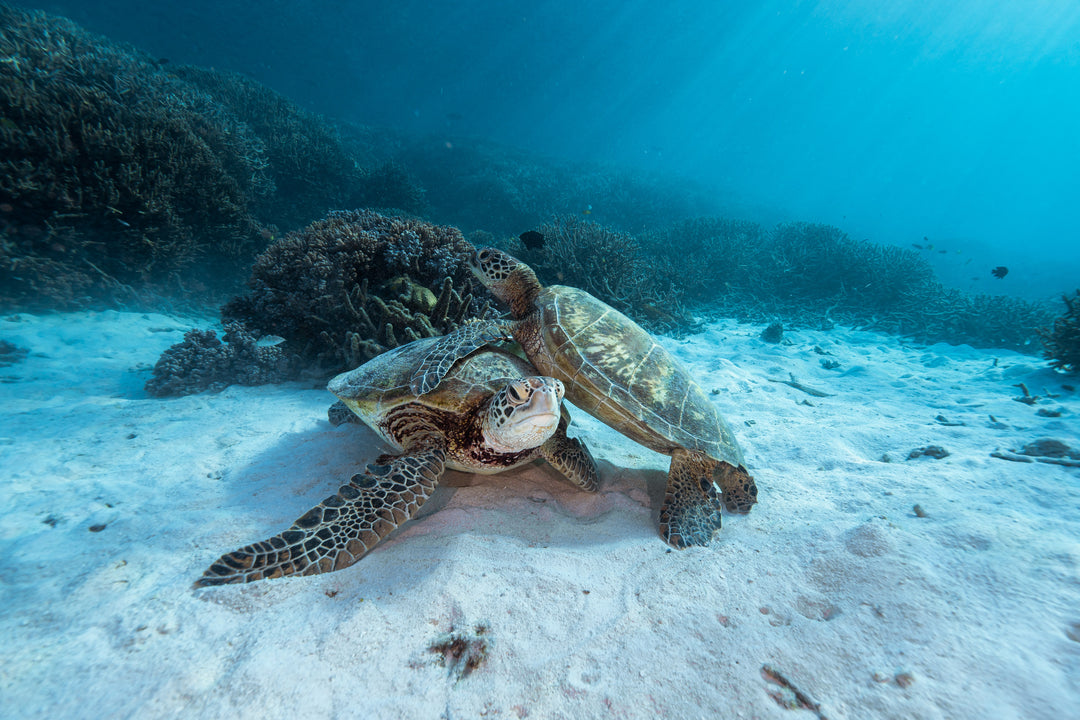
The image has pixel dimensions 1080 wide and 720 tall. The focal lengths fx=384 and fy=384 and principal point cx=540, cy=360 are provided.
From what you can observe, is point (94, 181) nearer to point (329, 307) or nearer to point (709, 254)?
point (329, 307)

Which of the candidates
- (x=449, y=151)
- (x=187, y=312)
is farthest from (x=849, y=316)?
(x=449, y=151)

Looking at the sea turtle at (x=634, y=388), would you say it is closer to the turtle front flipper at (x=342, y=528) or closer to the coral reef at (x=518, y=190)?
the turtle front flipper at (x=342, y=528)

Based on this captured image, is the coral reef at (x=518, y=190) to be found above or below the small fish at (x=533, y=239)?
above

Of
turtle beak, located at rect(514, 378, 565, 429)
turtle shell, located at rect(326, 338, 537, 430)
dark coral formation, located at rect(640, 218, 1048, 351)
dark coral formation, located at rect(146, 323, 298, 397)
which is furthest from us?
dark coral formation, located at rect(640, 218, 1048, 351)

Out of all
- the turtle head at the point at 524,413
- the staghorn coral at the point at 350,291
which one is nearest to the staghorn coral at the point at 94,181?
the staghorn coral at the point at 350,291

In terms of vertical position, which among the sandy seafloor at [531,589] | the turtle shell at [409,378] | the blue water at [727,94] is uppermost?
the blue water at [727,94]

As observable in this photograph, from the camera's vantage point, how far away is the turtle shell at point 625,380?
3152 mm

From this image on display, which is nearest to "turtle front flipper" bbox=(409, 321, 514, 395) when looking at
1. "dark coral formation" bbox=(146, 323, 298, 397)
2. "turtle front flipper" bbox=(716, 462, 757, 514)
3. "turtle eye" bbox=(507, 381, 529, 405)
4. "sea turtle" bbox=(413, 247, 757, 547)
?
"sea turtle" bbox=(413, 247, 757, 547)

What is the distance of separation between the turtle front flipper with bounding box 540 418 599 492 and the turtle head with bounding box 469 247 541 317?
60.0 inches

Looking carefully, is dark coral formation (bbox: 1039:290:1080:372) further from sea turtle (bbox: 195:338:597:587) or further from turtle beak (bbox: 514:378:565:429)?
turtle beak (bbox: 514:378:565:429)

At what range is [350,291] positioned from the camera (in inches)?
209

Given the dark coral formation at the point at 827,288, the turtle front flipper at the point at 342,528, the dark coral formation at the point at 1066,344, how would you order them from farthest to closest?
1. the dark coral formation at the point at 827,288
2. the dark coral formation at the point at 1066,344
3. the turtle front flipper at the point at 342,528

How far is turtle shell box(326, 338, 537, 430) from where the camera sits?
296 centimetres

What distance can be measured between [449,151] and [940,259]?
40.7m
